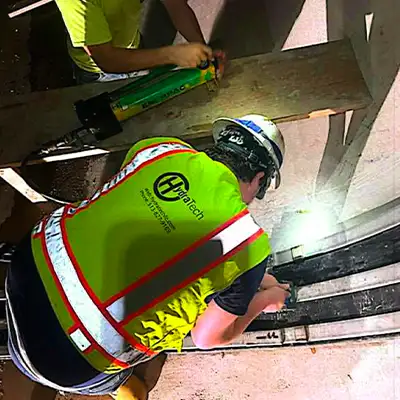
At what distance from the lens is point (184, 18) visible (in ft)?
5.58

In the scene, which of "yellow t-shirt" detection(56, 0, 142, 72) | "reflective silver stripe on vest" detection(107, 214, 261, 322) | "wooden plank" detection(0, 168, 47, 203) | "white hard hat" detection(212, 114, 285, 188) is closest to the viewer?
"reflective silver stripe on vest" detection(107, 214, 261, 322)

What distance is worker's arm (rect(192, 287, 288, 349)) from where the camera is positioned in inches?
52.4

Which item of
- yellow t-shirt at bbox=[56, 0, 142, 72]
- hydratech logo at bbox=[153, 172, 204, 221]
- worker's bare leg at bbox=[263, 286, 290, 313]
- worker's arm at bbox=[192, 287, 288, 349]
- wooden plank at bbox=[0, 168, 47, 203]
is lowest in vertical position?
worker's bare leg at bbox=[263, 286, 290, 313]

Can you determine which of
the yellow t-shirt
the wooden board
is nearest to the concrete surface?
the wooden board

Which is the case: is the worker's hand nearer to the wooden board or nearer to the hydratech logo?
the wooden board

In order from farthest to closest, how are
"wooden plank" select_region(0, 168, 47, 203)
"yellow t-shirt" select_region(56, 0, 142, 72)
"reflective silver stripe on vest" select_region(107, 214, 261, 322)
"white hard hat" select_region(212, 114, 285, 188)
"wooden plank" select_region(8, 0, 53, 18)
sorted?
"wooden plank" select_region(8, 0, 53, 18)
"wooden plank" select_region(0, 168, 47, 203)
"yellow t-shirt" select_region(56, 0, 142, 72)
"white hard hat" select_region(212, 114, 285, 188)
"reflective silver stripe on vest" select_region(107, 214, 261, 322)

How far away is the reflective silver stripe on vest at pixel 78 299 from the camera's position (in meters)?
1.12

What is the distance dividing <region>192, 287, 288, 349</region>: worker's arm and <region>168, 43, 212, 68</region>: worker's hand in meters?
0.64

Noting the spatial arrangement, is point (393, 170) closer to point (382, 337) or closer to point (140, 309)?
point (382, 337)

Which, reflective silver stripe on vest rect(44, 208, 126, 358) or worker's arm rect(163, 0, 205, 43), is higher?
worker's arm rect(163, 0, 205, 43)

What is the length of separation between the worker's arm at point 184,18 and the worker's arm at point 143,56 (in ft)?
0.41

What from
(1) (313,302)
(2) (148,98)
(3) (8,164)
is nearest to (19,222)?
(3) (8,164)

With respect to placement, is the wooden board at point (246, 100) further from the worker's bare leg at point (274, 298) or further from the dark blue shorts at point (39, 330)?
the dark blue shorts at point (39, 330)

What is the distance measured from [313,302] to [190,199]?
2.75ft
